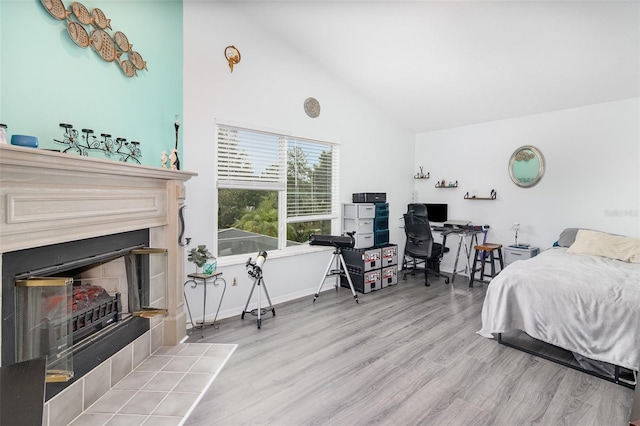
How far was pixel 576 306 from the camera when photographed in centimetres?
233

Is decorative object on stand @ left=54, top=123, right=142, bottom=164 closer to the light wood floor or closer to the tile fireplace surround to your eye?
the tile fireplace surround

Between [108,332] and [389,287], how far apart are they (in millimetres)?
3447

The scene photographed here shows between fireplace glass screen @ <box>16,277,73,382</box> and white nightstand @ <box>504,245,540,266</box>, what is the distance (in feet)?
16.2

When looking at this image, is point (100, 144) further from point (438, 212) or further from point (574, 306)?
point (438, 212)

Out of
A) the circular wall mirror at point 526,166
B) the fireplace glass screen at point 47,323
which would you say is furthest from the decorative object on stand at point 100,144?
the circular wall mirror at point 526,166

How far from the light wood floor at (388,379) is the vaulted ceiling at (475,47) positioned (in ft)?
9.67

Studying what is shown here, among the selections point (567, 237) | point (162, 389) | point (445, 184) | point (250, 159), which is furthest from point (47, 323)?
point (445, 184)

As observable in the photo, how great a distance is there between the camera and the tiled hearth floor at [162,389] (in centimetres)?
176

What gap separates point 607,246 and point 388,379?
315 centimetres

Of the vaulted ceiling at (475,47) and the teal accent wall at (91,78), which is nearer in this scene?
the teal accent wall at (91,78)

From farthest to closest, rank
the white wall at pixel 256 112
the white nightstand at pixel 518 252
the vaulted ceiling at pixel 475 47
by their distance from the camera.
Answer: the white nightstand at pixel 518 252 → the white wall at pixel 256 112 → the vaulted ceiling at pixel 475 47

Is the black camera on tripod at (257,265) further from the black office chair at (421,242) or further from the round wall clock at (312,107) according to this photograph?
the black office chair at (421,242)

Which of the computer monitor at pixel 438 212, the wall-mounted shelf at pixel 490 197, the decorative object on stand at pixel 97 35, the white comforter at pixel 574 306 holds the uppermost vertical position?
the decorative object on stand at pixel 97 35

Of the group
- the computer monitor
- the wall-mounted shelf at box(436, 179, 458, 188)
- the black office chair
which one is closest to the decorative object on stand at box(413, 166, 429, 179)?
the wall-mounted shelf at box(436, 179, 458, 188)
